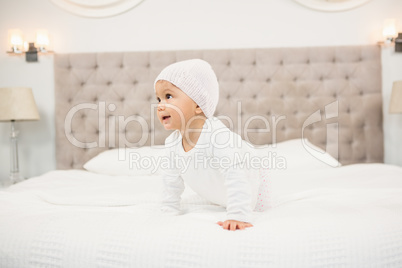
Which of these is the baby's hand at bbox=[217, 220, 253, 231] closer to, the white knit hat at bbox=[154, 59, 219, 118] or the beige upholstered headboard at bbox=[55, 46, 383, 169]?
the white knit hat at bbox=[154, 59, 219, 118]

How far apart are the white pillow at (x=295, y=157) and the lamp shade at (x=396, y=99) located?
584 millimetres

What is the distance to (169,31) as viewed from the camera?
266cm

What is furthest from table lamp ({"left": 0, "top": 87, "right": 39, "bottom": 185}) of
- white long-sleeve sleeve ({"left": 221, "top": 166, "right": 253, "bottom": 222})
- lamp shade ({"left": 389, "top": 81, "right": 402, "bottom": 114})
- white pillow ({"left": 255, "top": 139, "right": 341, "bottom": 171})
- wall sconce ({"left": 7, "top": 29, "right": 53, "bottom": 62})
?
lamp shade ({"left": 389, "top": 81, "right": 402, "bottom": 114})

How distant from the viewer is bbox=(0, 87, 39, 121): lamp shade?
2285 mm

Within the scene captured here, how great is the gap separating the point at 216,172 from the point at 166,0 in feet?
6.75

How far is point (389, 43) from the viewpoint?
2.49m

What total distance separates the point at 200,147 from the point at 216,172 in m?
0.11

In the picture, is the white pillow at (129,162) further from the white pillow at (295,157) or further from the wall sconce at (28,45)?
the wall sconce at (28,45)

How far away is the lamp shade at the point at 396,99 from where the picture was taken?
7.21ft

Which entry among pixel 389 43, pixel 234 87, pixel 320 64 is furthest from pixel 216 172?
pixel 389 43

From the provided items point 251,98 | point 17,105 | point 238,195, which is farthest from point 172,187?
point 17,105

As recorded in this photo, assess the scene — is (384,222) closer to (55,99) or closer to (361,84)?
(361,84)

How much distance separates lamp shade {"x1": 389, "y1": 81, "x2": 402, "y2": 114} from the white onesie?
5.17 feet

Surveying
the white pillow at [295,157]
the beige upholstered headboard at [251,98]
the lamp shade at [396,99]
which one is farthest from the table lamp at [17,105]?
the lamp shade at [396,99]
